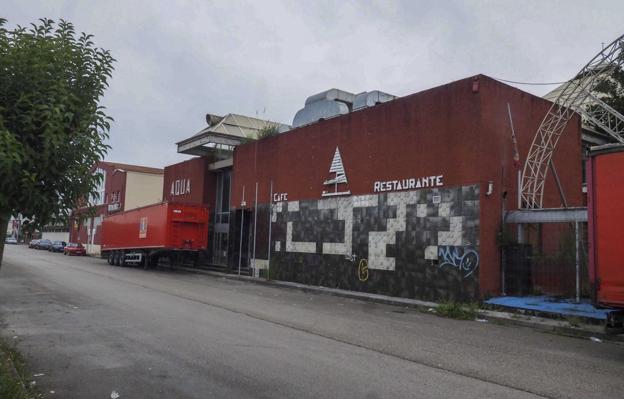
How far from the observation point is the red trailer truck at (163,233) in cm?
2898

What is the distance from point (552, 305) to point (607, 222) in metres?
5.54

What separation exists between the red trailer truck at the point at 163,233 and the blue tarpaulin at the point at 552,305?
60.2 ft

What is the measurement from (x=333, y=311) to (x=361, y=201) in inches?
274

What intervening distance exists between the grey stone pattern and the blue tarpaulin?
1.04 m

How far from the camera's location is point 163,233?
28.9 metres

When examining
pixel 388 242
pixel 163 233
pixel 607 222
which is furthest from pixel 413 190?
pixel 163 233

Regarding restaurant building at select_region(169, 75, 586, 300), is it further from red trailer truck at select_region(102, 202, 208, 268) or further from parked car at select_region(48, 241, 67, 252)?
parked car at select_region(48, 241, 67, 252)

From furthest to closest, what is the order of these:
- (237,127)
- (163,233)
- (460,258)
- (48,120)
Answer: (237,127) → (163,233) → (460,258) → (48,120)

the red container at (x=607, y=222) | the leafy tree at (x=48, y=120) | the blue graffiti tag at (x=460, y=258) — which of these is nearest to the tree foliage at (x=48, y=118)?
the leafy tree at (x=48, y=120)

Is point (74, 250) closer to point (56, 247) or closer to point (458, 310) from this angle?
point (56, 247)

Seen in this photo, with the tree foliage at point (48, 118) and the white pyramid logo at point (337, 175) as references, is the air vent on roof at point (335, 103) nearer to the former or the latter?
the white pyramid logo at point (337, 175)

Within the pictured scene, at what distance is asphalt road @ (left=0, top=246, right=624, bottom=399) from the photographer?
21.6 ft

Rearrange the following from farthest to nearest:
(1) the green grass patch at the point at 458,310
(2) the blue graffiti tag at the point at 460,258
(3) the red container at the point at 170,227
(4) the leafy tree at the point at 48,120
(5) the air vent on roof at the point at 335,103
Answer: (3) the red container at the point at 170,227
(5) the air vent on roof at the point at 335,103
(2) the blue graffiti tag at the point at 460,258
(1) the green grass patch at the point at 458,310
(4) the leafy tree at the point at 48,120

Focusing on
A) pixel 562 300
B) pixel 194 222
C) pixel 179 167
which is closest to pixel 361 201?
pixel 562 300
